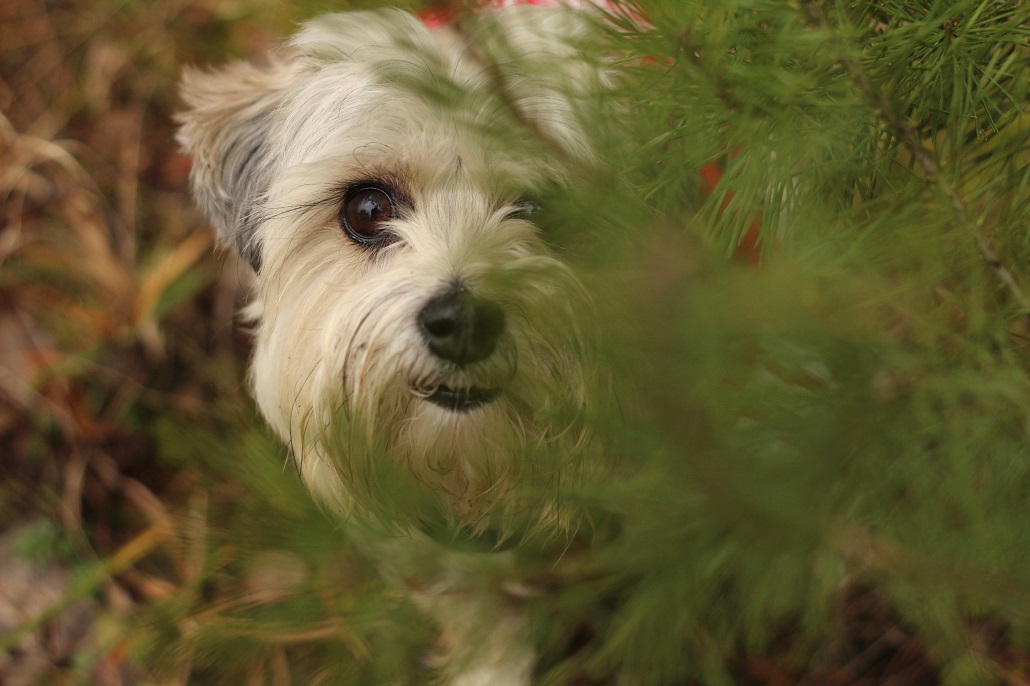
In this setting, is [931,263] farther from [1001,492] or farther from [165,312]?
[165,312]

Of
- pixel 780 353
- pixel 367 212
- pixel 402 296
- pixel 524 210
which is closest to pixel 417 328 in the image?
pixel 402 296

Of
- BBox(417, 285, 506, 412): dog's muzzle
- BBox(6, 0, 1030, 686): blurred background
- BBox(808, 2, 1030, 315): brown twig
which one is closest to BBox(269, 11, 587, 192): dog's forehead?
BBox(6, 0, 1030, 686): blurred background

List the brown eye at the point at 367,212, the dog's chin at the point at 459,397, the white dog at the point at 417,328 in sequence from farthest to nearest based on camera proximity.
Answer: the brown eye at the point at 367,212
the dog's chin at the point at 459,397
the white dog at the point at 417,328

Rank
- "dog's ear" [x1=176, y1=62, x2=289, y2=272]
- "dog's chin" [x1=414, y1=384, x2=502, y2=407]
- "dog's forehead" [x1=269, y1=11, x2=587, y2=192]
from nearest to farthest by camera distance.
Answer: "dog's forehead" [x1=269, y1=11, x2=587, y2=192]
"dog's chin" [x1=414, y1=384, x2=502, y2=407]
"dog's ear" [x1=176, y1=62, x2=289, y2=272]

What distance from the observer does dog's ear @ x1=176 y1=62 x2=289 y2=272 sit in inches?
81.9

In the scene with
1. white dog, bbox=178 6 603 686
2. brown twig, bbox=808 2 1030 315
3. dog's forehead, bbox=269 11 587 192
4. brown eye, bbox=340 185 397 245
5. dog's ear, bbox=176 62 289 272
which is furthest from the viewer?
dog's ear, bbox=176 62 289 272

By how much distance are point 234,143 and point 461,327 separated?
3.91 ft

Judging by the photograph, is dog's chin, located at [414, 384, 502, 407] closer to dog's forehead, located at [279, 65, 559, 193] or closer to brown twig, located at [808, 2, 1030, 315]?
dog's forehead, located at [279, 65, 559, 193]

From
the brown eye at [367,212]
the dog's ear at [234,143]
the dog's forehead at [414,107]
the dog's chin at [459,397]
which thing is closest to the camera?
the dog's forehead at [414,107]

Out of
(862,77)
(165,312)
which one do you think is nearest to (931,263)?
(862,77)

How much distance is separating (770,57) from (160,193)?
3329 mm

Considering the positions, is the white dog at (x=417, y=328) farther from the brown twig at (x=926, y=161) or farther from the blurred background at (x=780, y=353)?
the brown twig at (x=926, y=161)

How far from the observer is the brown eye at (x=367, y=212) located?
1.74 m

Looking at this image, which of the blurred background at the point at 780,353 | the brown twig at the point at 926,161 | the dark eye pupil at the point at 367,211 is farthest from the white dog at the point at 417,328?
the brown twig at the point at 926,161
